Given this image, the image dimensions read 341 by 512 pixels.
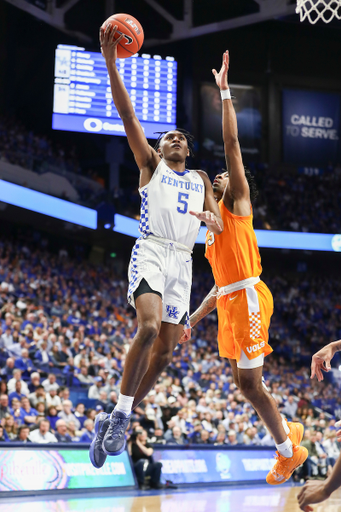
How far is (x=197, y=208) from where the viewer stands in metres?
4.82

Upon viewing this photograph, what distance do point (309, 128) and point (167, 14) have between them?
353 inches

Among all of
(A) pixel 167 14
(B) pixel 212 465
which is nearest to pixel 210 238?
(B) pixel 212 465

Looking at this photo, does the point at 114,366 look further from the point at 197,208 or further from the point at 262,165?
the point at 262,165

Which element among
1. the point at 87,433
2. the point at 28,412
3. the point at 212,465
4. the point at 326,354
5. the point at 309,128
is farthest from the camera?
the point at 309,128

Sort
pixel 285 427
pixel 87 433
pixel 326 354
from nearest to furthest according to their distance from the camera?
pixel 326 354
pixel 285 427
pixel 87 433

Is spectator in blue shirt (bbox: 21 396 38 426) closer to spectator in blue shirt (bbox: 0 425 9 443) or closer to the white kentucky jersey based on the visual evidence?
spectator in blue shirt (bbox: 0 425 9 443)

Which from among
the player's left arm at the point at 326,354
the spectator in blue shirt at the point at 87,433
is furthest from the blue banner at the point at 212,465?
the player's left arm at the point at 326,354

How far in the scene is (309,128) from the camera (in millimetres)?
25703

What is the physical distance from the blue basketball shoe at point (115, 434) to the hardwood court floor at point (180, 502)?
303 cm

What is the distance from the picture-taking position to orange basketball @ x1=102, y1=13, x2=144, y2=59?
4.62 metres

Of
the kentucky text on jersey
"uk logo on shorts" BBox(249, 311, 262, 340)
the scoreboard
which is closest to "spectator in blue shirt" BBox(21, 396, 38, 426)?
"uk logo on shorts" BBox(249, 311, 262, 340)

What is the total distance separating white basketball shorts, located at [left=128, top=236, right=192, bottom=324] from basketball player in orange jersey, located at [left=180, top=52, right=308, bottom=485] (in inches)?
23.8

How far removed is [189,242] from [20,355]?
8.18 metres

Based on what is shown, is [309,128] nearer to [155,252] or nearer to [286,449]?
[286,449]
